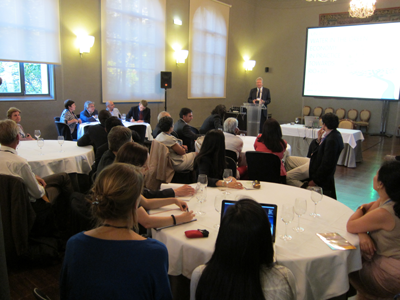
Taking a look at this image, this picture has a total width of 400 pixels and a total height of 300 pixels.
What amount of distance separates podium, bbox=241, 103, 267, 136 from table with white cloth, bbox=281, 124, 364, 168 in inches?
70.7

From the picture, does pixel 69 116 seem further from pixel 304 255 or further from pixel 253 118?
pixel 304 255

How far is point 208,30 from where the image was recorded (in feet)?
38.0

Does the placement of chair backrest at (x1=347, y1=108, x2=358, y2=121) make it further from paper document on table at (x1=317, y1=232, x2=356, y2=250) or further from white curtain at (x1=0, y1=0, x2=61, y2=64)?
paper document on table at (x1=317, y1=232, x2=356, y2=250)

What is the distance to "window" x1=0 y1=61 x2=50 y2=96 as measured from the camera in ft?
22.8

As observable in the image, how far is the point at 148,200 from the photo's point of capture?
233 cm

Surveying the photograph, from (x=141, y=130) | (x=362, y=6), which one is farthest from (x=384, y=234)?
(x=362, y=6)

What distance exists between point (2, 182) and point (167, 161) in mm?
1805

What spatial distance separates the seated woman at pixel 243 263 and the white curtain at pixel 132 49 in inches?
314

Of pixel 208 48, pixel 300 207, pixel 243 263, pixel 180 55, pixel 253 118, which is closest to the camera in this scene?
pixel 243 263

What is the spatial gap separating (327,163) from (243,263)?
10.0ft

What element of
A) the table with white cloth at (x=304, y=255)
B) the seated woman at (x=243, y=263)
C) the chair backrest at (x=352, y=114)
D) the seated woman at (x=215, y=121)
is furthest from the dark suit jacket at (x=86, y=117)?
the chair backrest at (x=352, y=114)

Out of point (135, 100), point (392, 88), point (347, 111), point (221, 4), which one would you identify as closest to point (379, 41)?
point (392, 88)

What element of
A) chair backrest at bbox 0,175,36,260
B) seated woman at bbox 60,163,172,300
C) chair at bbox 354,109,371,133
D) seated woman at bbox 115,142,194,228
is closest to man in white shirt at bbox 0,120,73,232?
chair backrest at bbox 0,175,36,260

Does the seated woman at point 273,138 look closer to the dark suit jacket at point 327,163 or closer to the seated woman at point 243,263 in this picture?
the dark suit jacket at point 327,163
